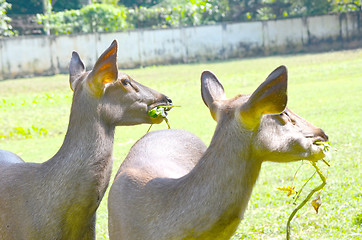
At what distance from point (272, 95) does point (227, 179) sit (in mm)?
589

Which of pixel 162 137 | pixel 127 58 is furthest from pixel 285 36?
pixel 162 137

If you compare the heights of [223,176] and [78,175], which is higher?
[223,176]

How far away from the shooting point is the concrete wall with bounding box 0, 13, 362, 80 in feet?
94.9

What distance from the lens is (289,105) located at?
16.6 metres

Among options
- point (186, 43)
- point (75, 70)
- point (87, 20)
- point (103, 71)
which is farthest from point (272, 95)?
point (87, 20)

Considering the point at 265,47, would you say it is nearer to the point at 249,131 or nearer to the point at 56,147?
the point at 56,147

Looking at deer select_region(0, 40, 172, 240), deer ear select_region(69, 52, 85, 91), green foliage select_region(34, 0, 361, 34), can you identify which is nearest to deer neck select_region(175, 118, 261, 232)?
deer select_region(0, 40, 172, 240)

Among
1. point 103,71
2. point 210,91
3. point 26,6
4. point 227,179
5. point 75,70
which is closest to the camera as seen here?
point 227,179

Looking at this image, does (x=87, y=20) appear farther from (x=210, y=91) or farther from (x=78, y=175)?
(x=210, y=91)

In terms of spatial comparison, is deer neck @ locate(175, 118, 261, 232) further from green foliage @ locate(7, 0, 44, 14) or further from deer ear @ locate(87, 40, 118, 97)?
green foliage @ locate(7, 0, 44, 14)

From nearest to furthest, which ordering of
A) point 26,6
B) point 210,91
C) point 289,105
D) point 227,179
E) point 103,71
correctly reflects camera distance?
point 227,179
point 210,91
point 103,71
point 289,105
point 26,6

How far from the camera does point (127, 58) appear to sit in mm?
31047

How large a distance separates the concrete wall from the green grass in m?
1.52

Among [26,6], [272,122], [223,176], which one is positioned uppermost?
[26,6]
